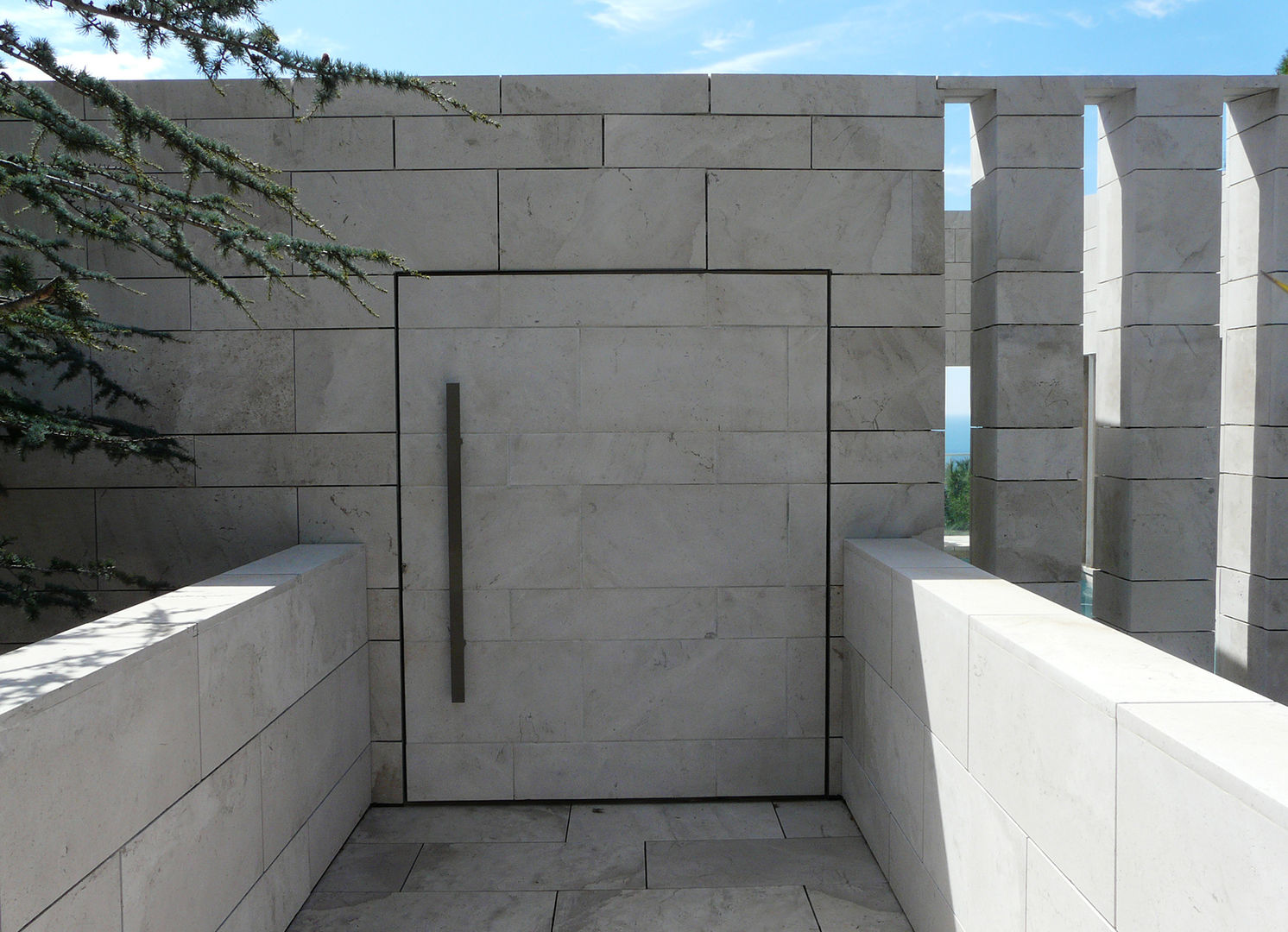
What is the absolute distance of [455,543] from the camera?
472cm

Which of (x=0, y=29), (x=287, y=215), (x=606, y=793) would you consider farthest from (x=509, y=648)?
(x=0, y=29)

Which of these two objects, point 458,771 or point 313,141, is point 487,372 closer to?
point 313,141

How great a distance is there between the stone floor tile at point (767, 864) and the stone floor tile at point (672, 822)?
9 centimetres

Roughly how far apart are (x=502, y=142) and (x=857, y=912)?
12.8 feet

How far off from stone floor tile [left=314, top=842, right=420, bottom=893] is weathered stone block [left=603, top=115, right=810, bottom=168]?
3478mm

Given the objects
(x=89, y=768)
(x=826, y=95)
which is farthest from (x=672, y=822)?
(x=826, y=95)

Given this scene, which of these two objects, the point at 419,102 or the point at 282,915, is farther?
the point at 419,102

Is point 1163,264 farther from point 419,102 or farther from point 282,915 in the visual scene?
point 282,915

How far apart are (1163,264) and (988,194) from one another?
105 cm

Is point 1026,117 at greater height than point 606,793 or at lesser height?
greater

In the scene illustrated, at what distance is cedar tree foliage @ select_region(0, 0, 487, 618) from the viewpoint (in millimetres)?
3236

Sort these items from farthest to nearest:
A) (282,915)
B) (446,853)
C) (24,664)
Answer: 1. (446,853)
2. (282,915)
3. (24,664)

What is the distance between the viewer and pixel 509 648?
482 centimetres

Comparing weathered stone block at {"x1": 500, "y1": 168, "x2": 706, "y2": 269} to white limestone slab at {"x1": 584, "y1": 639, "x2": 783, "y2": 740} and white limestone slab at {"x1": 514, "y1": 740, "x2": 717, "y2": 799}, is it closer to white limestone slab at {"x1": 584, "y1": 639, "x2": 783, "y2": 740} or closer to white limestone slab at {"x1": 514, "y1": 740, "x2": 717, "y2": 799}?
white limestone slab at {"x1": 584, "y1": 639, "x2": 783, "y2": 740}
